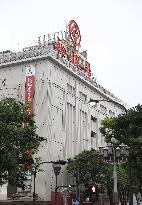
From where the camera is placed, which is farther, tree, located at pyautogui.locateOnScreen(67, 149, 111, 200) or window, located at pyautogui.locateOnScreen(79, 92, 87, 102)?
window, located at pyautogui.locateOnScreen(79, 92, 87, 102)

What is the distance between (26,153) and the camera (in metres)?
37.2

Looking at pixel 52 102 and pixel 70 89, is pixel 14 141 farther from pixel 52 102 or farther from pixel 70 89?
pixel 70 89

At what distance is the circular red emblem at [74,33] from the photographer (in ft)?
271

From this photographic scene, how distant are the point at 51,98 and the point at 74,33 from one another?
65.9ft

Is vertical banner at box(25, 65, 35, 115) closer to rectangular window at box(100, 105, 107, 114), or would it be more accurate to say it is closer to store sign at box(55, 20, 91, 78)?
store sign at box(55, 20, 91, 78)

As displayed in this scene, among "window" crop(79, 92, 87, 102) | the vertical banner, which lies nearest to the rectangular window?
"window" crop(79, 92, 87, 102)

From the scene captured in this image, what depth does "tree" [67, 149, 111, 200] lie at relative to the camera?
220 ft

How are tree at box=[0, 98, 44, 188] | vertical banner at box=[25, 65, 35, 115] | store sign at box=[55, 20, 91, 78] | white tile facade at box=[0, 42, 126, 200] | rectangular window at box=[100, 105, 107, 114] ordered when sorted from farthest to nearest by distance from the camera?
rectangular window at box=[100, 105, 107, 114] → store sign at box=[55, 20, 91, 78] → vertical banner at box=[25, 65, 35, 115] → white tile facade at box=[0, 42, 126, 200] → tree at box=[0, 98, 44, 188]

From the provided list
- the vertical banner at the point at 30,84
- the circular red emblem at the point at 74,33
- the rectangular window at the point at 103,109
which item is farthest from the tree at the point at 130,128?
the rectangular window at the point at 103,109

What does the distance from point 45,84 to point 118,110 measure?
3834cm

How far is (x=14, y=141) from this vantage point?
115 feet

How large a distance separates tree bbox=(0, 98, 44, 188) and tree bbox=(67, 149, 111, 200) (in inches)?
1177

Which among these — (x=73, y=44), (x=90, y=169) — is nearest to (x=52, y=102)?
(x=90, y=169)

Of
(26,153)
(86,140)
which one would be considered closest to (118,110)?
(86,140)
